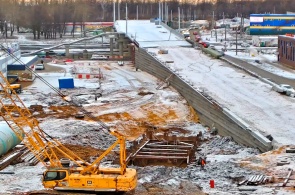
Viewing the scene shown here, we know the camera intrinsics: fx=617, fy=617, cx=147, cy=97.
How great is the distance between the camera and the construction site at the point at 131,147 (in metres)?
20.8

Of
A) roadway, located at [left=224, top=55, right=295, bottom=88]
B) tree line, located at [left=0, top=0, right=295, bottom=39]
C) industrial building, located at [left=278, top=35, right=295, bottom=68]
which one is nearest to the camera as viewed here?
roadway, located at [left=224, top=55, right=295, bottom=88]

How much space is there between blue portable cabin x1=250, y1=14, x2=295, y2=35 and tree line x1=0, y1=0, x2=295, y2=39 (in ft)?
102

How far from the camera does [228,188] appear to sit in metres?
21.6

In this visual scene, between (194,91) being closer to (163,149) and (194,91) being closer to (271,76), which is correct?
(163,149)

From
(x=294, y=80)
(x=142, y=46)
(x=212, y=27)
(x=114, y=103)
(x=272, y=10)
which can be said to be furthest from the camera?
(x=272, y=10)

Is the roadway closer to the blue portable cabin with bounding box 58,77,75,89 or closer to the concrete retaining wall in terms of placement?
the concrete retaining wall

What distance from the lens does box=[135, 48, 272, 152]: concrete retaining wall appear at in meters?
27.8

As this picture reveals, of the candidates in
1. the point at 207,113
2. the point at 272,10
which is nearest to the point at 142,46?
the point at 207,113

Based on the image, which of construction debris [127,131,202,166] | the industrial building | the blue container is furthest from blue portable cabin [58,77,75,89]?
the industrial building

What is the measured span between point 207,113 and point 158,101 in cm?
745

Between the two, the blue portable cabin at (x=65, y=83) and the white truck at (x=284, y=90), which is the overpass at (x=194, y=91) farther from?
the blue portable cabin at (x=65, y=83)

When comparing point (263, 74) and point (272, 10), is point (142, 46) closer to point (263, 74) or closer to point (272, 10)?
point (263, 74)

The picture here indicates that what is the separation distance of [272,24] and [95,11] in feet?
280

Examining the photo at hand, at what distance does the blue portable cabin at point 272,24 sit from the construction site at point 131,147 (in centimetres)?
4128
